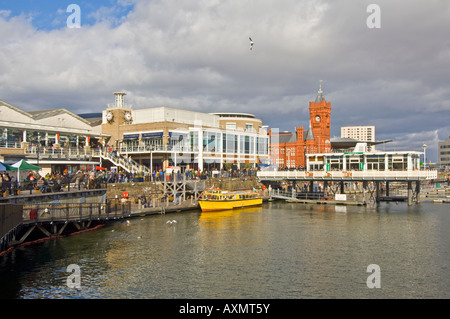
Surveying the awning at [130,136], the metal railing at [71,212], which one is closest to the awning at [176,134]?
the awning at [130,136]

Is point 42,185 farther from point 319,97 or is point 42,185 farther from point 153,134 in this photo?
point 319,97

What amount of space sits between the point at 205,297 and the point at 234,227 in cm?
2108

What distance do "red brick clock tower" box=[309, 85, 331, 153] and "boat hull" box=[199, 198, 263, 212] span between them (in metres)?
71.6

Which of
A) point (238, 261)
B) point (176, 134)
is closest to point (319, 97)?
point (176, 134)

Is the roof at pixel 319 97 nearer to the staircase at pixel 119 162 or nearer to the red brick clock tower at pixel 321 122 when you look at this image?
the red brick clock tower at pixel 321 122

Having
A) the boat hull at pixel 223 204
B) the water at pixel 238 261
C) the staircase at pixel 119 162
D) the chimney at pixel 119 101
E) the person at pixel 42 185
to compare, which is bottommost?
the water at pixel 238 261

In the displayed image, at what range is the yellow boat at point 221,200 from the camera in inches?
2230

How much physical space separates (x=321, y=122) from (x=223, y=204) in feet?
277

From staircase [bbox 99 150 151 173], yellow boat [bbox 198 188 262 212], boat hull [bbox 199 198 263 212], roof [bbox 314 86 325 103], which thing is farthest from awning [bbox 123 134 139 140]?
roof [bbox 314 86 325 103]

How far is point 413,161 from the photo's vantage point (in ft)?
216

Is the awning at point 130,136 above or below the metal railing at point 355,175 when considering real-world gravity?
above

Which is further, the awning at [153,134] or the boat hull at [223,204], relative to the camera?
the awning at [153,134]

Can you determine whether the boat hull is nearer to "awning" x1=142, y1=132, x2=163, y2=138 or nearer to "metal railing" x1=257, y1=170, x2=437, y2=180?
"metal railing" x1=257, y1=170, x2=437, y2=180

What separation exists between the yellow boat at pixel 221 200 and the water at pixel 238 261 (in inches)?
369
